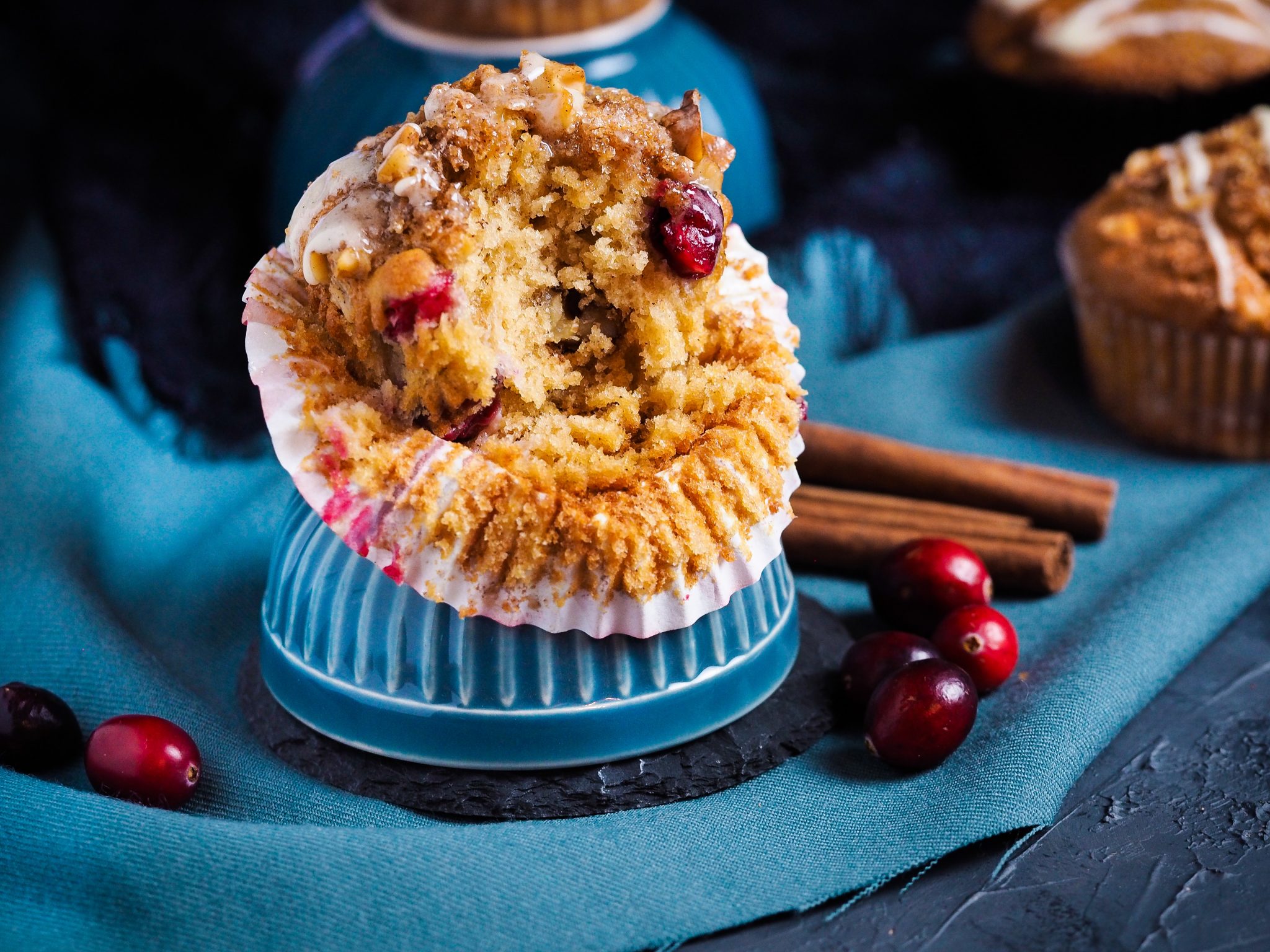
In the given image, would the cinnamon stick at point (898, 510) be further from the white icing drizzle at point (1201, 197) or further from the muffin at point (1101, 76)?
the muffin at point (1101, 76)

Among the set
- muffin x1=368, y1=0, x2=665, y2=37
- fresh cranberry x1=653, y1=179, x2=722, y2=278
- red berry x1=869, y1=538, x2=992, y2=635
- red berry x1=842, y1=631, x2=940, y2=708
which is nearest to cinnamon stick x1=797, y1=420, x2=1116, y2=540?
red berry x1=869, y1=538, x2=992, y2=635

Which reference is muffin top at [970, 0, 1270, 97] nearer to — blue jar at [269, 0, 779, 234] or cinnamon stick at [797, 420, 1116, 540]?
blue jar at [269, 0, 779, 234]

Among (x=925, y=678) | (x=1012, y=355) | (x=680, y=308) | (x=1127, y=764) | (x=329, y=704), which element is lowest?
(x=1012, y=355)

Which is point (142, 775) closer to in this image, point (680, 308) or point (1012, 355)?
point (680, 308)

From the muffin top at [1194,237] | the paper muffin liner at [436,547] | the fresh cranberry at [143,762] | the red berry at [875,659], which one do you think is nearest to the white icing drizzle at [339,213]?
the paper muffin liner at [436,547]

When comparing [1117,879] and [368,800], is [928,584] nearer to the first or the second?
[1117,879]

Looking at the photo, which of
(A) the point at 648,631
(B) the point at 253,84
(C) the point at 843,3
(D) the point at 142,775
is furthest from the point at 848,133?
(D) the point at 142,775

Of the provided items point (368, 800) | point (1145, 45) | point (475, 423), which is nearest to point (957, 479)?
point (475, 423)
